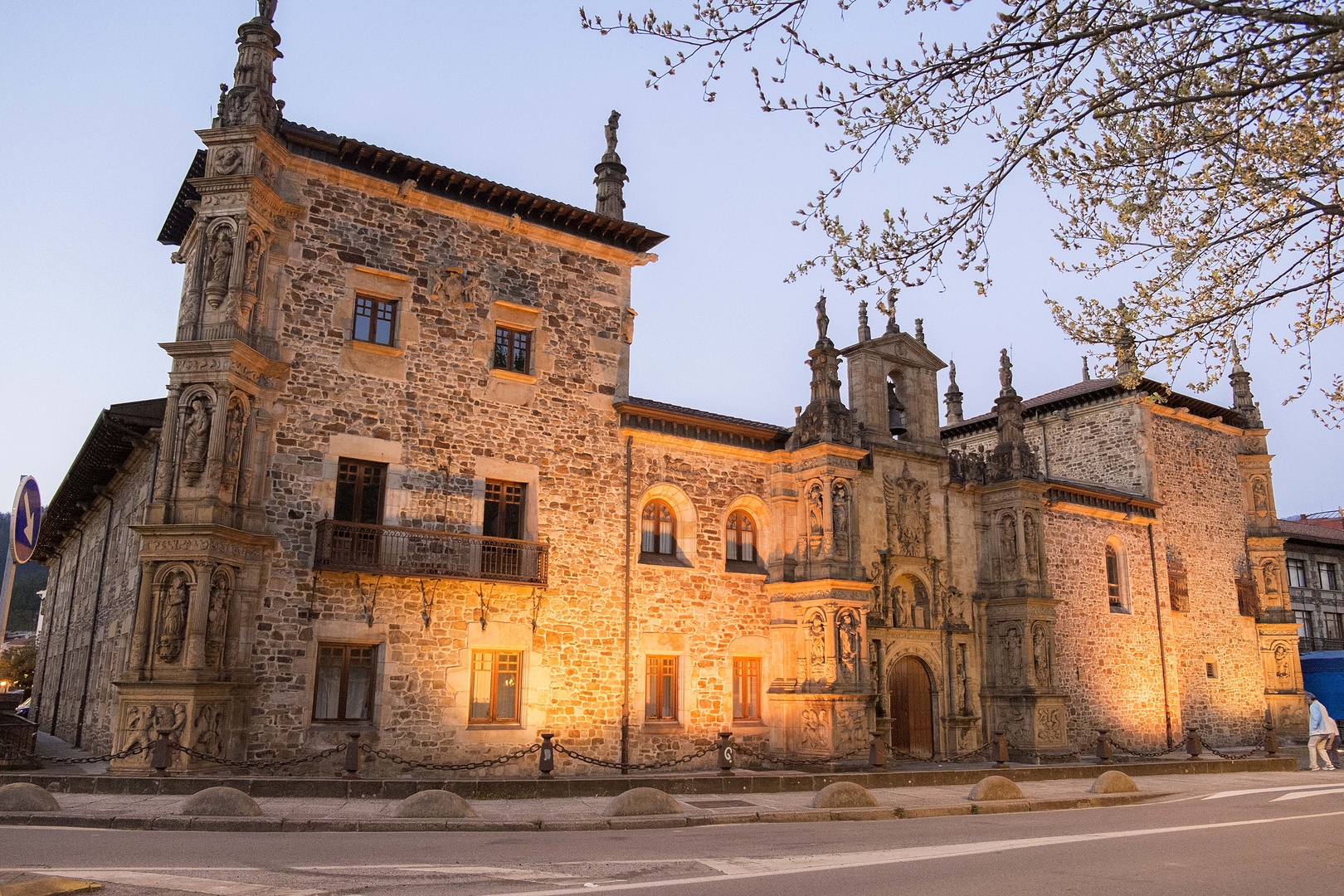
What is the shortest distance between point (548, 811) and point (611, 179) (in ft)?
45.6

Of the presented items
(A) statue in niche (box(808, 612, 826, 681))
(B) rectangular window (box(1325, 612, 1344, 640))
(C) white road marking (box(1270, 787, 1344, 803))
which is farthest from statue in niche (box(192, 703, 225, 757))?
(B) rectangular window (box(1325, 612, 1344, 640))

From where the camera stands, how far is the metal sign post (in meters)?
5.43

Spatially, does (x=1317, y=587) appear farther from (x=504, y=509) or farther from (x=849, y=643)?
(x=504, y=509)

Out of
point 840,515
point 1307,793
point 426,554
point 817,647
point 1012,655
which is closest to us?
point 426,554

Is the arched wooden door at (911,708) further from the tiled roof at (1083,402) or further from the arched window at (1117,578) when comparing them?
the tiled roof at (1083,402)

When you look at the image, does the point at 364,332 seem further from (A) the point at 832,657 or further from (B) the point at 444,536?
(A) the point at 832,657

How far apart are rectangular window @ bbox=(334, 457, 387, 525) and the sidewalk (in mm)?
5328

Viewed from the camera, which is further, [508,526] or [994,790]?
[508,526]

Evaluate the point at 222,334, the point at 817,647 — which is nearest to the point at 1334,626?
the point at 817,647

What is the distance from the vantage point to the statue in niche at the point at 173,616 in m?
14.4

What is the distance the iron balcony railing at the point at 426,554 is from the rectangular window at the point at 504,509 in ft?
1.62

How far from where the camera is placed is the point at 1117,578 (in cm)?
2817

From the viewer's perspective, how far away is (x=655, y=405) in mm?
20609

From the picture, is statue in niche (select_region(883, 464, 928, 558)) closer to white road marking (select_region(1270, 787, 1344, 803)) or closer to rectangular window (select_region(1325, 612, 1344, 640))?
white road marking (select_region(1270, 787, 1344, 803))
